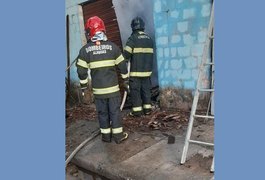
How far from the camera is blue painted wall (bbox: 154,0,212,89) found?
382cm

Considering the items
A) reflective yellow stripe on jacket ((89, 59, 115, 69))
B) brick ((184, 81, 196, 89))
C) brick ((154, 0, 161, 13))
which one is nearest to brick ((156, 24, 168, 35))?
brick ((154, 0, 161, 13))

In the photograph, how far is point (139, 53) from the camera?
165 inches

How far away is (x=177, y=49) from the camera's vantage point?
4.16m

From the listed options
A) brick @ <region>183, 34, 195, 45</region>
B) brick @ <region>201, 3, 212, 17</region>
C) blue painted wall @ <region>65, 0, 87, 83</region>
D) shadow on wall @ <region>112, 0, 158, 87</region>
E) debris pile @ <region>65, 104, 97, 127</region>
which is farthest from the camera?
blue painted wall @ <region>65, 0, 87, 83</region>

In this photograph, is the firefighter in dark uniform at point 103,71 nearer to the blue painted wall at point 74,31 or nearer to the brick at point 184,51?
the brick at point 184,51

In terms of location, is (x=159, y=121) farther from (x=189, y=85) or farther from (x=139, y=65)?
(x=139, y=65)

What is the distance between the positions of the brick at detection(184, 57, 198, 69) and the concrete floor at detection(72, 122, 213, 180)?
3.18ft

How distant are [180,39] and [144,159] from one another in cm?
192

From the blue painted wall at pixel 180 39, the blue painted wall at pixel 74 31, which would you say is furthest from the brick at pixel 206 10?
the blue painted wall at pixel 74 31

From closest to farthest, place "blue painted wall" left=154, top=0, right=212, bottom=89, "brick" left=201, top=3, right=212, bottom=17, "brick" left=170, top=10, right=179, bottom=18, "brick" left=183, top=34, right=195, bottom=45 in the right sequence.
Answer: "brick" left=201, top=3, right=212, bottom=17 → "blue painted wall" left=154, top=0, right=212, bottom=89 → "brick" left=183, top=34, right=195, bottom=45 → "brick" left=170, top=10, right=179, bottom=18

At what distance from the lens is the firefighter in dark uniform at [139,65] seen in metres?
4.18

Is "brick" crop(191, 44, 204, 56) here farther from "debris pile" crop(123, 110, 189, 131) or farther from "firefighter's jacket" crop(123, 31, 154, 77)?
"debris pile" crop(123, 110, 189, 131)

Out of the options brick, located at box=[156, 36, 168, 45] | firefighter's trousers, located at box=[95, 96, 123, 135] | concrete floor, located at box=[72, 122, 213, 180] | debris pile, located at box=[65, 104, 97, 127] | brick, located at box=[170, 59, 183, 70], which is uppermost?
brick, located at box=[156, 36, 168, 45]

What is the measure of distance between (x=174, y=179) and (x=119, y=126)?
124 centimetres
